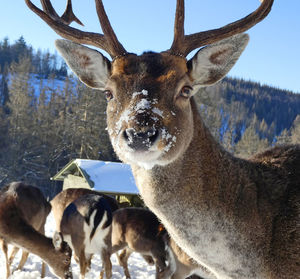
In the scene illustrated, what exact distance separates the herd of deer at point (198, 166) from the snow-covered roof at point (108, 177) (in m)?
15.4

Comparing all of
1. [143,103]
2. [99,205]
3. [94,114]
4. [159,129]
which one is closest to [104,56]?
[143,103]

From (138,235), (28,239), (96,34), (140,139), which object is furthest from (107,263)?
(140,139)

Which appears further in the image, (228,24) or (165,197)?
(228,24)

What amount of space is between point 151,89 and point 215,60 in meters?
0.81

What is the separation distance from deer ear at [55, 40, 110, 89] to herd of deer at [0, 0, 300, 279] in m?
0.01

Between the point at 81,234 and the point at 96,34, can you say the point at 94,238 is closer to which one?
the point at 81,234

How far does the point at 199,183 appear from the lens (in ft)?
10.4

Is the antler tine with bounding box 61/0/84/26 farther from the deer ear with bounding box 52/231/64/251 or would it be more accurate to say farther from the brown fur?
the deer ear with bounding box 52/231/64/251

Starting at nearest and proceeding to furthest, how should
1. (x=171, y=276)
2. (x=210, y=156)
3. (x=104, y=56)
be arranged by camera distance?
(x=210, y=156), (x=104, y=56), (x=171, y=276)

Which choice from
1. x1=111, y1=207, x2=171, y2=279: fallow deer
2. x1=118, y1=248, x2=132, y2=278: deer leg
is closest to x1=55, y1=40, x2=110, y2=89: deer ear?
x1=111, y1=207, x2=171, y2=279: fallow deer

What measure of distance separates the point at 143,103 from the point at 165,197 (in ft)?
2.64

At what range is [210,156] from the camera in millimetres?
3371

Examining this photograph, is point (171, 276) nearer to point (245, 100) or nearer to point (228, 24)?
point (228, 24)

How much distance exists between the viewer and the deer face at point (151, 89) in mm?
2742
